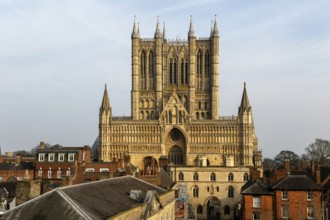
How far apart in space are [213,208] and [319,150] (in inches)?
1788

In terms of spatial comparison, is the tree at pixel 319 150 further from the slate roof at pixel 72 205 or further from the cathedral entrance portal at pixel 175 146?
the slate roof at pixel 72 205

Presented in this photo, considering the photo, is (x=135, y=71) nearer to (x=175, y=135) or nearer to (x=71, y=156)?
(x=175, y=135)

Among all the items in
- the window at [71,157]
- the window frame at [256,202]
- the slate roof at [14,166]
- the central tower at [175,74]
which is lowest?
the window frame at [256,202]

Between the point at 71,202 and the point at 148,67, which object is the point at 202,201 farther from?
the point at 71,202

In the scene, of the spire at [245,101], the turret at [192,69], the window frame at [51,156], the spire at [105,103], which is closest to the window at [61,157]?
the window frame at [51,156]

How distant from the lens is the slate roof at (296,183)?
52375mm

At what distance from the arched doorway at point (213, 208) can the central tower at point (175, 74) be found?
94.6 ft

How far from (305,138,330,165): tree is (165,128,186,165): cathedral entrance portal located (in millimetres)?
32800

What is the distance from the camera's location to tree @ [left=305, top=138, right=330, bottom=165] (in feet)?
396

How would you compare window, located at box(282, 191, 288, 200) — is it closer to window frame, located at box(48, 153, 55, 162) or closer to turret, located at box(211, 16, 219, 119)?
window frame, located at box(48, 153, 55, 162)

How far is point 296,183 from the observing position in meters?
52.9

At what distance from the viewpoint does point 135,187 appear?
39.4 metres

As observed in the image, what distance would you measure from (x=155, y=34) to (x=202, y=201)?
50592 mm

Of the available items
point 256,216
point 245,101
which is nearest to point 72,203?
point 256,216
